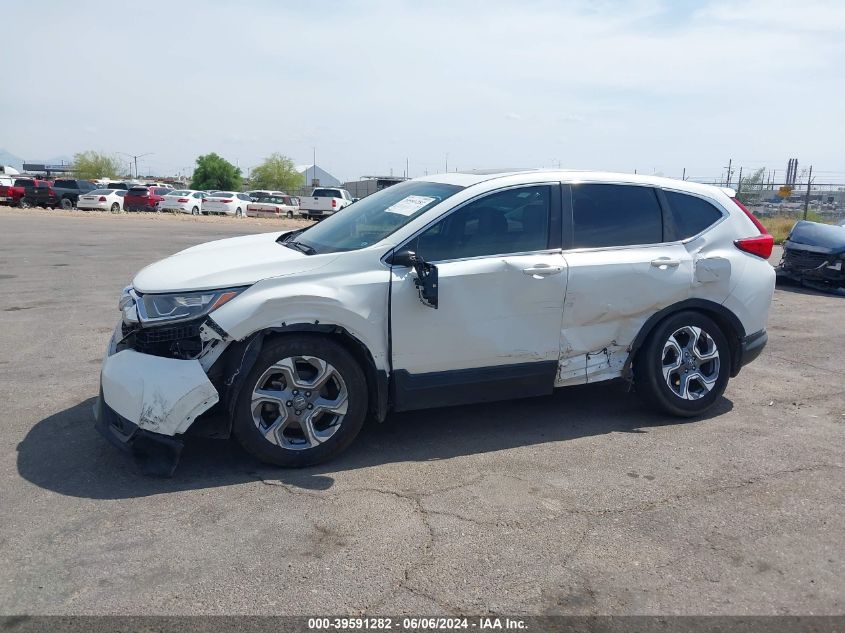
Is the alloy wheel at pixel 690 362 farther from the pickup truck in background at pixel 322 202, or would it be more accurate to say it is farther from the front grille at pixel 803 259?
the pickup truck in background at pixel 322 202

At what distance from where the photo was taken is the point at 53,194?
127 feet

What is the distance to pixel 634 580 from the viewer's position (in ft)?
11.5

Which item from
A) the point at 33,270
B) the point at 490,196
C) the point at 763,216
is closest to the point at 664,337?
the point at 490,196

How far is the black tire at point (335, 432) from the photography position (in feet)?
14.8

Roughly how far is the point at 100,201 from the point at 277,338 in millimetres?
36487

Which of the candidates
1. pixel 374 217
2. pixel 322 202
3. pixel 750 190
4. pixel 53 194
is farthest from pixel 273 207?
pixel 374 217

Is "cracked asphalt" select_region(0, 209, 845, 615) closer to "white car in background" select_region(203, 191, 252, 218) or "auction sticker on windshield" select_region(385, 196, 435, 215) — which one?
"auction sticker on windshield" select_region(385, 196, 435, 215)

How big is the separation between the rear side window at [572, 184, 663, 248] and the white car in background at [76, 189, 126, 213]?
36.3m

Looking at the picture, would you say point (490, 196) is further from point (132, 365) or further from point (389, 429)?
point (132, 365)

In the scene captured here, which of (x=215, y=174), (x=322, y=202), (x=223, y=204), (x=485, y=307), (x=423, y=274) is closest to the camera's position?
(x=423, y=274)

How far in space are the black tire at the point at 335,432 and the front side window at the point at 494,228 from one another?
2.85ft

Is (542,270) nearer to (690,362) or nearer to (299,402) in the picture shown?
(690,362)

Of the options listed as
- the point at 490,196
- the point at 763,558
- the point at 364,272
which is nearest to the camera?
the point at 763,558

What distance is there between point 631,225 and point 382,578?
3.31m
